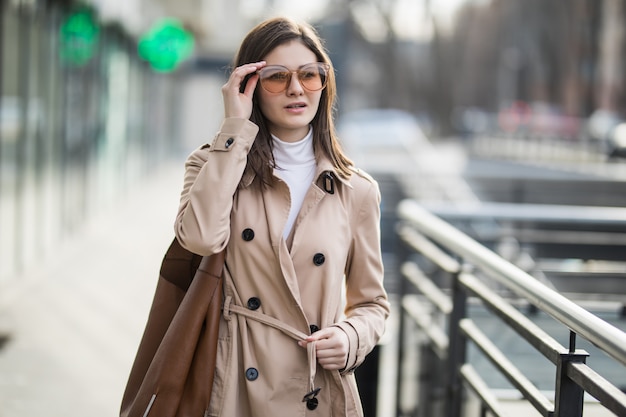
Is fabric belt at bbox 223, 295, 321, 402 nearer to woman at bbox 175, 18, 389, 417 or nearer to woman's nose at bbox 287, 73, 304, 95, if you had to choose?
woman at bbox 175, 18, 389, 417

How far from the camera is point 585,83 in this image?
191 feet

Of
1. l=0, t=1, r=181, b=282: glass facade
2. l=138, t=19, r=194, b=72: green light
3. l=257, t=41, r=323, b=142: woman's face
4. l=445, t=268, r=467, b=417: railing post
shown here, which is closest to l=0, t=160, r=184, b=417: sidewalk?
l=0, t=1, r=181, b=282: glass facade

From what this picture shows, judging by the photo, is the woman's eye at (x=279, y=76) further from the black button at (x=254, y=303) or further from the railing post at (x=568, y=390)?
the railing post at (x=568, y=390)

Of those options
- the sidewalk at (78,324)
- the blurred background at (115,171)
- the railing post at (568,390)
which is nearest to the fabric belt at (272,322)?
the railing post at (568,390)

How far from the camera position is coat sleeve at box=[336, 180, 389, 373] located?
8.69ft

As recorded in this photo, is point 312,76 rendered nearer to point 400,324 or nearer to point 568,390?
point 568,390

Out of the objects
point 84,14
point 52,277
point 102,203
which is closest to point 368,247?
point 52,277

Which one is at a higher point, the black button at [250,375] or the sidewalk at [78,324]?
the black button at [250,375]

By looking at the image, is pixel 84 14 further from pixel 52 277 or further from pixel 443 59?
pixel 443 59

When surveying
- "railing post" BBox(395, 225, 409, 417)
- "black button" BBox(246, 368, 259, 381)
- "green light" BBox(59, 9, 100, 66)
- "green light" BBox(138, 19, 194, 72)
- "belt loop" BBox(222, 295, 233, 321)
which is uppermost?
"green light" BBox(138, 19, 194, 72)

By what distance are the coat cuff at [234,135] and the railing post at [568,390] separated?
1020 millimetres

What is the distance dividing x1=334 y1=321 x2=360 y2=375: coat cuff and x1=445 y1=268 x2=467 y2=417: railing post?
1534mm

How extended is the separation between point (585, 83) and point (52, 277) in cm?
5311

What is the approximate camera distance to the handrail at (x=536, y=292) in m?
2.27
